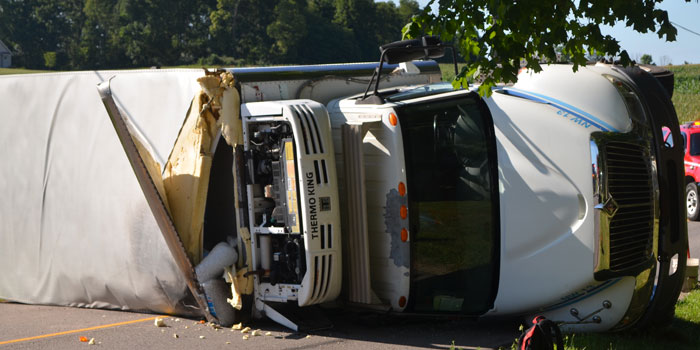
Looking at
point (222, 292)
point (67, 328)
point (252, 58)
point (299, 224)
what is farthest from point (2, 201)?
point (252, 58)

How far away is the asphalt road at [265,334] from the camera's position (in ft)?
25.2

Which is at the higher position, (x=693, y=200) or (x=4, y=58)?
(x=4, y=58)

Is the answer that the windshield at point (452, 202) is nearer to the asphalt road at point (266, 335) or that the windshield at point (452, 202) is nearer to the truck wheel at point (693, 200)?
the asphalt road at point (266, 335)

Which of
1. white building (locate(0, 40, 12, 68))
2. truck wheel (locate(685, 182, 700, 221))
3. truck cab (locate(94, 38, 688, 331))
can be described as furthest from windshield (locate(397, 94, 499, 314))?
white building (locate(0, 40, 12, 68))

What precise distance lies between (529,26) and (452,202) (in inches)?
79.2

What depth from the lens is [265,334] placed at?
316 inches

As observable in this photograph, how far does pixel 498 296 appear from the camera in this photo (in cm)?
764

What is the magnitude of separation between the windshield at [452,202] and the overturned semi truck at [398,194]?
12mm

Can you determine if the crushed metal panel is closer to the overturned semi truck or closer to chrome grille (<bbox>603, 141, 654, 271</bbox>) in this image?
the overturned semi truck

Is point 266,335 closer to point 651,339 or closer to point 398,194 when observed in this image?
point 398,194

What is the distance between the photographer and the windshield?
7613 mm

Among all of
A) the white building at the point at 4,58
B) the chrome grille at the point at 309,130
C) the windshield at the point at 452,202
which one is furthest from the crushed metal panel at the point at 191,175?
the white building at the point at 4,58

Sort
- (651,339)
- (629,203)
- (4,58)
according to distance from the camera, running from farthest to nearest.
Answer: (4,58) → (651,339) → (629,203)

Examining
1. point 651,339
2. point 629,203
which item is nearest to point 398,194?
point 629,203
